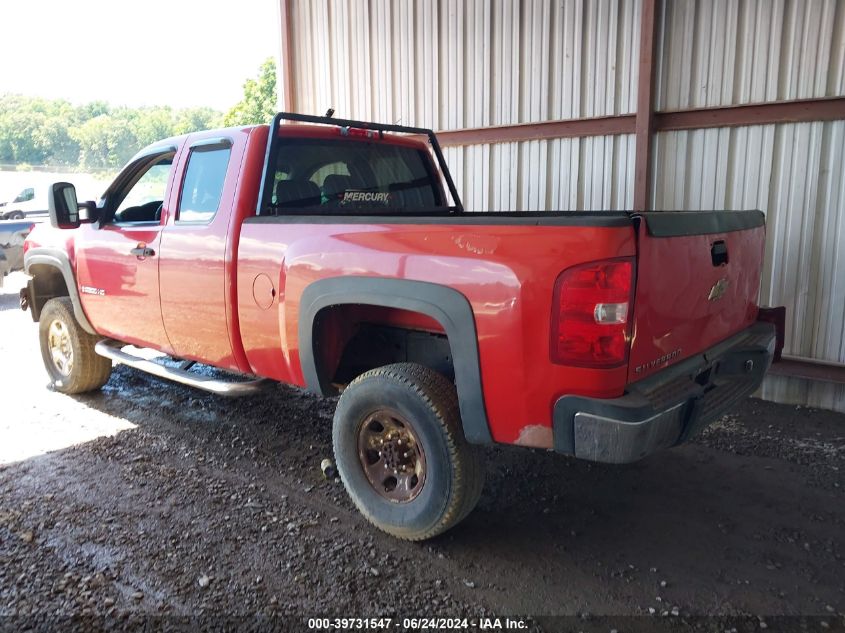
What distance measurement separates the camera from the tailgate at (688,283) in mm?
2639

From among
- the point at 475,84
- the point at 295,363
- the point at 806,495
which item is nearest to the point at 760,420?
the point at 806,495

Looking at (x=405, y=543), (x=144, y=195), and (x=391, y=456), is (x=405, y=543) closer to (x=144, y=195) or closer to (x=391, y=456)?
(x=391, y=456)

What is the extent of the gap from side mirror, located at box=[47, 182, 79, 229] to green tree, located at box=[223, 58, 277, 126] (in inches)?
1734

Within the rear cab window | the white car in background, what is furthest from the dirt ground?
the white car in background

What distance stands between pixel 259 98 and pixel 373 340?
47268mm

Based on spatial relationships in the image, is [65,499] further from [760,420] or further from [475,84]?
[475,84]

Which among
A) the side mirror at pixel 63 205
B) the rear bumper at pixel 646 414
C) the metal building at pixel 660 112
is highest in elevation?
the metal building at pixel 660 112

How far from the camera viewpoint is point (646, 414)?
255cm

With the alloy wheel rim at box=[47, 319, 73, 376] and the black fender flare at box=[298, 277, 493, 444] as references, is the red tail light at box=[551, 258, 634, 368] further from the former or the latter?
the alloy wheel rim at box=[47, 319, 73, 376]

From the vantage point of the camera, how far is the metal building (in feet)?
16.7

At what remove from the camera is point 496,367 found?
2.73m

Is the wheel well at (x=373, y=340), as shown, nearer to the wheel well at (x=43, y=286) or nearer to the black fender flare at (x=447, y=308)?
the black fender flare at (x=447, y=308)

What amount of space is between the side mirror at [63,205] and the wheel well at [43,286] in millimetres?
1200

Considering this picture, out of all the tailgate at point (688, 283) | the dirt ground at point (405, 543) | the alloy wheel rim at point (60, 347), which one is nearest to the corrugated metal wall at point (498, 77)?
the tailgate at point (688, 283)
